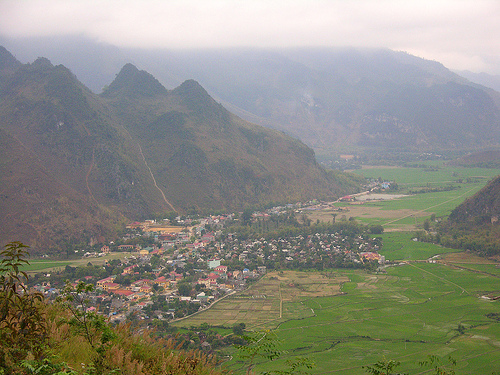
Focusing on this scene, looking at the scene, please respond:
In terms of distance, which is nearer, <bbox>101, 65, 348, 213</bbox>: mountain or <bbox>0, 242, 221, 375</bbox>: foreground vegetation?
<bbox>0, 242, 221, 375</bbox>: foreground vegetation

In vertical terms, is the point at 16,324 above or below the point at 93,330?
above

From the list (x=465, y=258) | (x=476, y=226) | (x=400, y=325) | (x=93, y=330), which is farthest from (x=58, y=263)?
(x=476, y=226)

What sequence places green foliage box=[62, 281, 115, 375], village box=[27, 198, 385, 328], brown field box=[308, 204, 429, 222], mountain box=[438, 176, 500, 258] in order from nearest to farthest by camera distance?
green foliage box=[62, 281, 115, 375] < village box=[27, 198, 385, 328] < mountain box=[438, 176, 500, 258] < brown field box=[308, 204, 429, 222]

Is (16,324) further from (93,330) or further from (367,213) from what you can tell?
(367,213)

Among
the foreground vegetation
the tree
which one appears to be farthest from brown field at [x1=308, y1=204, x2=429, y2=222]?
the foreground vegetation

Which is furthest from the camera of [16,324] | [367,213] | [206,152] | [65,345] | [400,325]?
[206,152]

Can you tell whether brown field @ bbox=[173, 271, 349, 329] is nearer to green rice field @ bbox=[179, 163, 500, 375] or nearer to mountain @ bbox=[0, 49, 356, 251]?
green rice field @ bbox=[179, 163, 500, 375]

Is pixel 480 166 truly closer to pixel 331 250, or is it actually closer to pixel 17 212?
pixel 331 250

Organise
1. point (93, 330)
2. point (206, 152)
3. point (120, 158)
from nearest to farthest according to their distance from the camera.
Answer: point (93, 330), point (120, 158), point (206, 152)

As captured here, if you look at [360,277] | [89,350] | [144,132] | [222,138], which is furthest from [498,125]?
[89,350]
